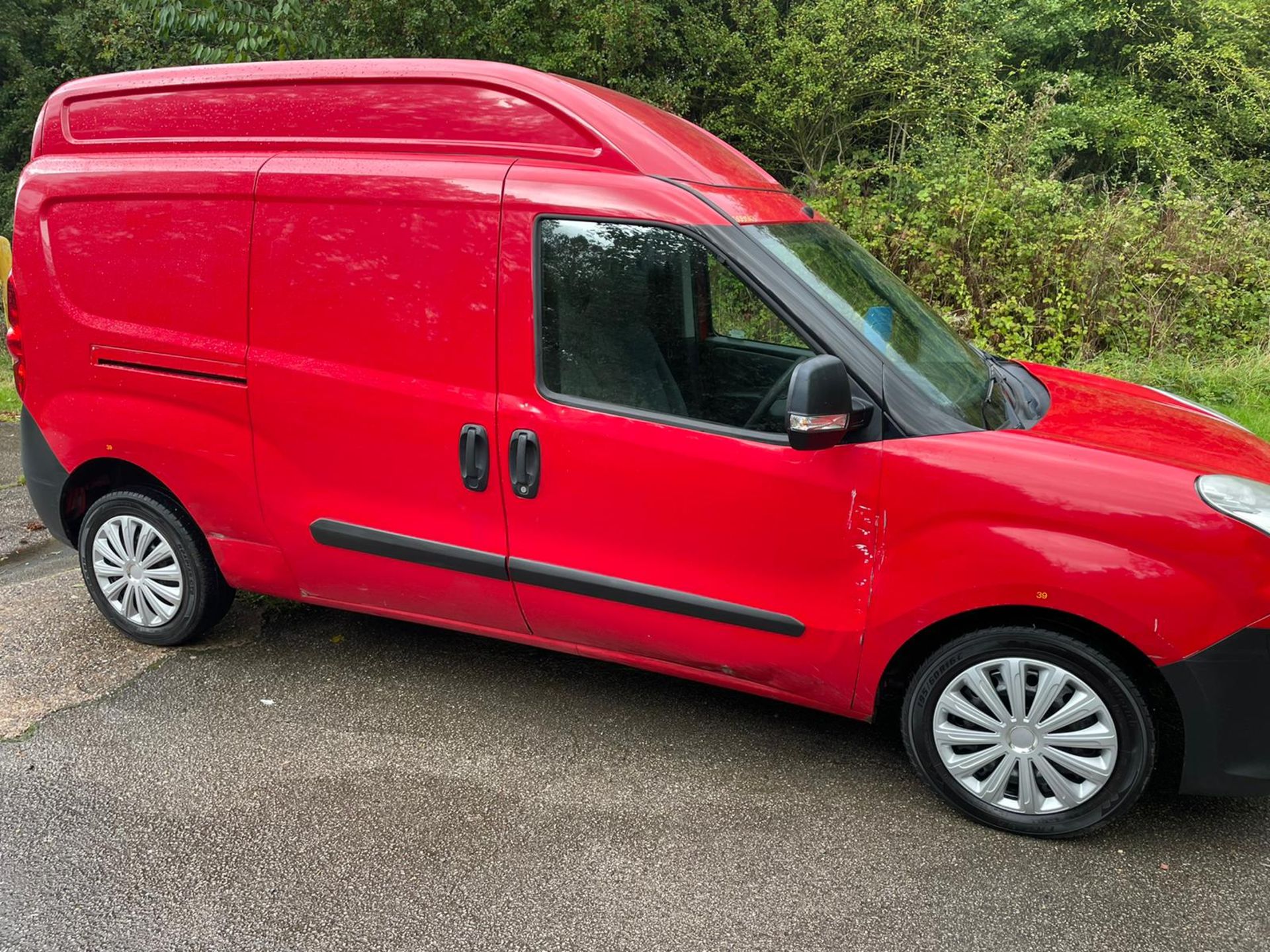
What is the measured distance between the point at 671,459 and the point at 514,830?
3.94 feet

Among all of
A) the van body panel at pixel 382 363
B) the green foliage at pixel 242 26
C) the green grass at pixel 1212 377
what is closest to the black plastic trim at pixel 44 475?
the van body panel at pixel 382 363

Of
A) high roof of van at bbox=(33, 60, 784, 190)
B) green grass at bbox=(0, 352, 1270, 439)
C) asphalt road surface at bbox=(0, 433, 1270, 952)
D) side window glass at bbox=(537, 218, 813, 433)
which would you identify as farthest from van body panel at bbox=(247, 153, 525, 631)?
green grass at bbox=(0, 352, 1270, 439)

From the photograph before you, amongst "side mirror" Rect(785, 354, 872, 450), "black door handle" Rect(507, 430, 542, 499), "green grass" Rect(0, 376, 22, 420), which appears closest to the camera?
"side mirror" Rect(785, 354, 872, 450)

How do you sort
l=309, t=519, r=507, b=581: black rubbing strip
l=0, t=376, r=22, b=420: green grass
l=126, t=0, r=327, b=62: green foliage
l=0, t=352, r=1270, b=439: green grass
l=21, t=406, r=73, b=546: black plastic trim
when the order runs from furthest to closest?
l=126, t=0, r=327, b=62: green foliage < l=0, t=376, r=22, b=420: green grass < l=0, t=352, r=1270, b=439: green grass < l=21, t=406, r=73, b=546: black plastic trim < l=309, t=519, r=507, b=581: black rubbing strip

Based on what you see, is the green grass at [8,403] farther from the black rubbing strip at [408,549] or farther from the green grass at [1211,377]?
the green grass at [1211,377]

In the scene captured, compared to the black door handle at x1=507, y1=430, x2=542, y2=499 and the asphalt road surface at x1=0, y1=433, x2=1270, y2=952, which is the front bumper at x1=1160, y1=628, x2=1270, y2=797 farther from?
the black door handle at x1=507, y1=430, x2=542, y2=499

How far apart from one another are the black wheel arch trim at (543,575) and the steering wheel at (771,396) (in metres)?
0.59

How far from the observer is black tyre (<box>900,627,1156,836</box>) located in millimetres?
2990

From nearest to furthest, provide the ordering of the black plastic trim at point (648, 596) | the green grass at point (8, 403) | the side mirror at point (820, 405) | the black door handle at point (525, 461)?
the side mirror at point (820, 405)
the black plastic trim at point (648, 596)
the black door handle at point (525, 461)
the green grass at point (8, 403)

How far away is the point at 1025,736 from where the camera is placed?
3.10 metres

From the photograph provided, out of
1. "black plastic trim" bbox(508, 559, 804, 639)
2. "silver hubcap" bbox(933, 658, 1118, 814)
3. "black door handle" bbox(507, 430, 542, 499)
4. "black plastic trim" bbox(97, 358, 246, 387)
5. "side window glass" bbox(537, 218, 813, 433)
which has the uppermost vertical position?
"side window glass" bbox(537, 218, 813, 433)

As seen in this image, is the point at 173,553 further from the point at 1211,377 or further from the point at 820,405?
the point at 1211,377

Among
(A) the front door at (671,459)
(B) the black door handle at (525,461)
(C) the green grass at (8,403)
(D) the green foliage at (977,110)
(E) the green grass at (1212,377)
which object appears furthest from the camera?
(D) the green foliage at (977,110)

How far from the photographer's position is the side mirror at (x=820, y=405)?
9.61 feet
